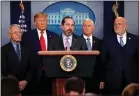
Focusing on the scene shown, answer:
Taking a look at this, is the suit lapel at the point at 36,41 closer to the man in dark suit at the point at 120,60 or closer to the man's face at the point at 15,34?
the man's face at the point at 15,34

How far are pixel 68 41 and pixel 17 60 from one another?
63 centimetres

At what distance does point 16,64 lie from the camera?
4227 mm

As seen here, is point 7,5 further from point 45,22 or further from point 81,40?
point 81,40

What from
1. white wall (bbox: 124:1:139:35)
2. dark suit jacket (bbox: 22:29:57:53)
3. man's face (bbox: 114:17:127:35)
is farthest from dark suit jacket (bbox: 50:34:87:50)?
white wall (bbox: 124:1:139:35)

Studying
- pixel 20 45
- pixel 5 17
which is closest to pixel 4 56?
pixel 20 45

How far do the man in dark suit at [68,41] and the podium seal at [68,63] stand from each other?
1.39ft

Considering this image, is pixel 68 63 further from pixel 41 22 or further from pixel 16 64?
pixel 41 22

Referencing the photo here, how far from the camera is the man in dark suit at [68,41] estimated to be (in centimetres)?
404

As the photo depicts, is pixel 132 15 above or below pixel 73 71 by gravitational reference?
above

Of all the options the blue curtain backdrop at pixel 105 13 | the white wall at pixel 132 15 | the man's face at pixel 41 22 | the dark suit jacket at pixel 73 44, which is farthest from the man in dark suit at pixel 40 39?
the white wall at pixel 132 15

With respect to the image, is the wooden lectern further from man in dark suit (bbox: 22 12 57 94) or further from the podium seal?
man in dark suit (bbox: 22 12 57 94)

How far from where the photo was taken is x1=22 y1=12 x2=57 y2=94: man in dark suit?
4.36 metres

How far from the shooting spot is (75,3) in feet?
16.3

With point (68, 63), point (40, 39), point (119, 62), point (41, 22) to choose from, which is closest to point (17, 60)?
point (40, 39)
